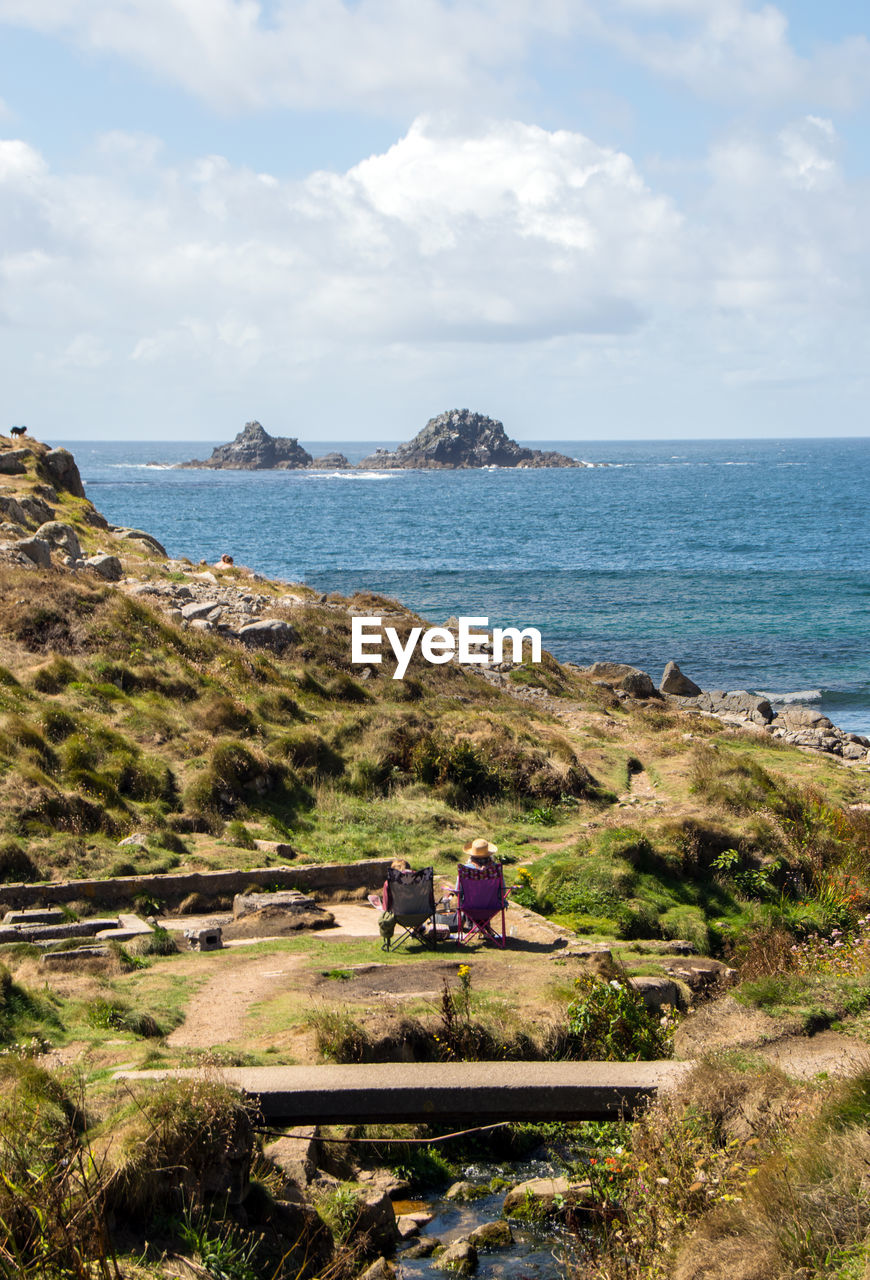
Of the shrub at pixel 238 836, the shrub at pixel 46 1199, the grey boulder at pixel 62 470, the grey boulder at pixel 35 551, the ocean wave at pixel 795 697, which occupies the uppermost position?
the grey boulder at pixel 62 470

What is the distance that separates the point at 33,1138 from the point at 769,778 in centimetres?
1714

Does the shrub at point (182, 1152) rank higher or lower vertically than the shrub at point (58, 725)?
lower

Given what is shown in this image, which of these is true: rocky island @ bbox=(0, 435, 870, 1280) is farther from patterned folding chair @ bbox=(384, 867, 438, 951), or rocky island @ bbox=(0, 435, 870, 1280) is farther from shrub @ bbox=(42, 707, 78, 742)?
patterned folding chair @ bbox=(384, 867, 438, 951)

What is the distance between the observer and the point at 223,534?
95.6m

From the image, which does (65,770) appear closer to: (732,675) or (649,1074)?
(649,1074)

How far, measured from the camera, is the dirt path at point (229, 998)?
33.2ft

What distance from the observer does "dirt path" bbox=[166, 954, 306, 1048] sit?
10109 millimetres

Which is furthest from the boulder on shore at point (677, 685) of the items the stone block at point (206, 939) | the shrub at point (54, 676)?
the stone block at point (206, 939)

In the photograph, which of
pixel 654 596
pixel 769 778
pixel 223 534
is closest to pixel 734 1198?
pixel 769 778

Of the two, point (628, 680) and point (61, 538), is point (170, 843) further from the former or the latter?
point (628, 680)

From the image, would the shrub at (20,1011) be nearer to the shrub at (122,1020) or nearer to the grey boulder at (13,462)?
the shrub at (122,1020)

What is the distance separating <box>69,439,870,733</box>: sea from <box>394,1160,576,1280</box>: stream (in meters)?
30.9

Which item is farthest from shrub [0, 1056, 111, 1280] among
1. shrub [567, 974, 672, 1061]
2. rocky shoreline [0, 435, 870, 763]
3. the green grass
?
rocky shoreline [0, 435, 870, 763]

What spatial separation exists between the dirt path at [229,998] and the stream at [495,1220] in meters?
2.30
